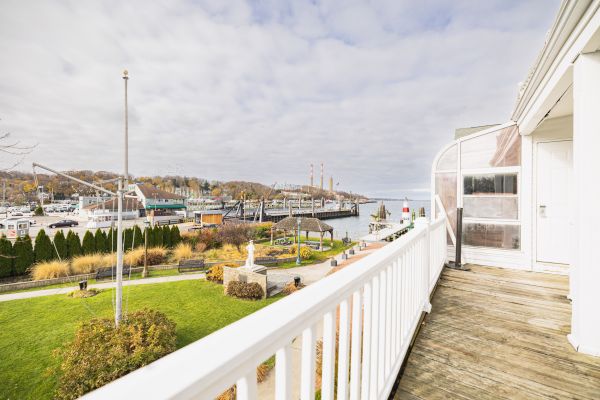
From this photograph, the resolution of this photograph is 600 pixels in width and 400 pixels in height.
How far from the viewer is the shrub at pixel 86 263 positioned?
14641 millimetres

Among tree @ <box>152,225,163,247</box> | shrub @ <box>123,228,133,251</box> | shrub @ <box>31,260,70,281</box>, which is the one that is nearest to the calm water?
tree @ <box>152,225,163,247</box>

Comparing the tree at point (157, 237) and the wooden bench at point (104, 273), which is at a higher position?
the tree at point (157, 237)

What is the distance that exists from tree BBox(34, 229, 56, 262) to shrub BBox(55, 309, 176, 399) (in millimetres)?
11175

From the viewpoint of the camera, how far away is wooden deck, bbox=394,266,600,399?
1992 mm

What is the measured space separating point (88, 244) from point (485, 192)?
A: 21053 millimetres

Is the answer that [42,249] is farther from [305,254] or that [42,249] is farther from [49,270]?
[305,254]

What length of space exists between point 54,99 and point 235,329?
26.6 m

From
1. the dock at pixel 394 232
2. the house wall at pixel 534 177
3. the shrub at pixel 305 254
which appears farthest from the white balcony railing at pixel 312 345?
the shrub at pixel 305 254

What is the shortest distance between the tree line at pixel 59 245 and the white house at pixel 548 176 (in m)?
12.9

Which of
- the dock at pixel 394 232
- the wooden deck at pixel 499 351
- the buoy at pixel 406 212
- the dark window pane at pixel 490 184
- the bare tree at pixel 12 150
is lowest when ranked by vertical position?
the wooden deck at pixel 499 351

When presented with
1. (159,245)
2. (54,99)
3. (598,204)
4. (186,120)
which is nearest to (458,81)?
(598,204)

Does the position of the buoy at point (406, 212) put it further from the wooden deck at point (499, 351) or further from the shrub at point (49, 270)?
the shrub at point (49, 270)

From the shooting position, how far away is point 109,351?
5902 millimetres

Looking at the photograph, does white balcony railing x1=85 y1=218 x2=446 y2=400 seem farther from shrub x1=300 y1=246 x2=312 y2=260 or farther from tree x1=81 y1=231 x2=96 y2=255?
tree x1=81 y1=231 x2=96 y2=255
